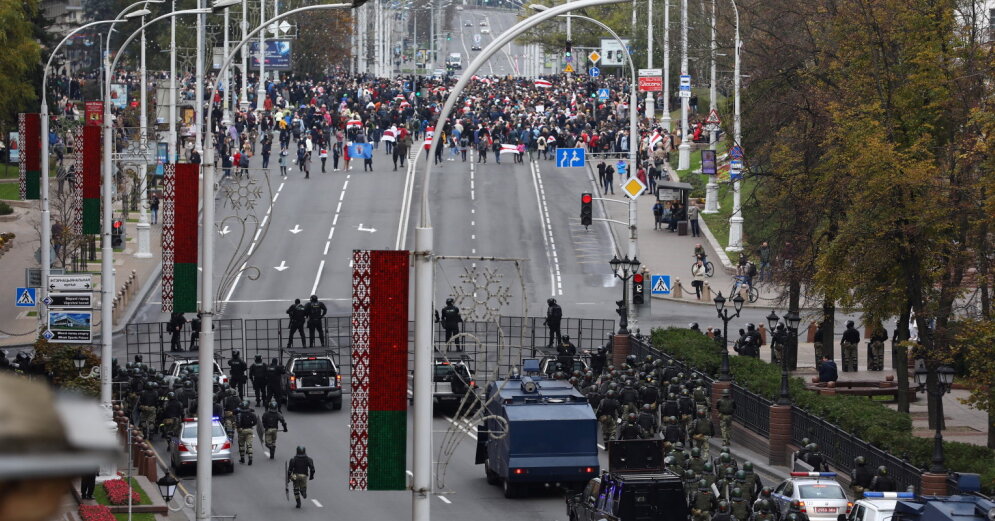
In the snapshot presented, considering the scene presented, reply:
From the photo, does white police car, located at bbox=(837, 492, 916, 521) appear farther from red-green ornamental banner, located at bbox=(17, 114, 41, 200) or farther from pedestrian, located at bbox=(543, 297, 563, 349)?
red-green ornamental banner, located at bbox=(17, 114, 41, 200)

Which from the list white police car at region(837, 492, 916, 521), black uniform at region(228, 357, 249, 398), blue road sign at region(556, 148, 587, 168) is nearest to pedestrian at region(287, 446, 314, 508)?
white police car at region(837, 492, 916, 521)

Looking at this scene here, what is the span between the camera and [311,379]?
4128cm

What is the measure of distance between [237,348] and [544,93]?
199 feet

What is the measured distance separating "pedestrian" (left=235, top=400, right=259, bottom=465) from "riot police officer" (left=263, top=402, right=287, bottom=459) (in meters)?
0.27

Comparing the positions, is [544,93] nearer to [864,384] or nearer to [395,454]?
[864,384]

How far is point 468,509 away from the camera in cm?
3017

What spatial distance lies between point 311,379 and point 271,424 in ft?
20.8

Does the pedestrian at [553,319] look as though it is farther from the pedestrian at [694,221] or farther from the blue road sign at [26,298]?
the pedestrian at [694,221]

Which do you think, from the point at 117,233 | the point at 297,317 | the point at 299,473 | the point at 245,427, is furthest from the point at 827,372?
the point at 117,233

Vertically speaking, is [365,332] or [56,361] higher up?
[365,332]

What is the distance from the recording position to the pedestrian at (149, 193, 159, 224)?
6838 centimetres

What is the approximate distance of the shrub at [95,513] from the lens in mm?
25553

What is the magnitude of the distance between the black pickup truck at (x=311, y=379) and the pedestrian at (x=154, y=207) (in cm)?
2884

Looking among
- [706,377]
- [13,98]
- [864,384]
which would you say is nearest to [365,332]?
[706,377]
